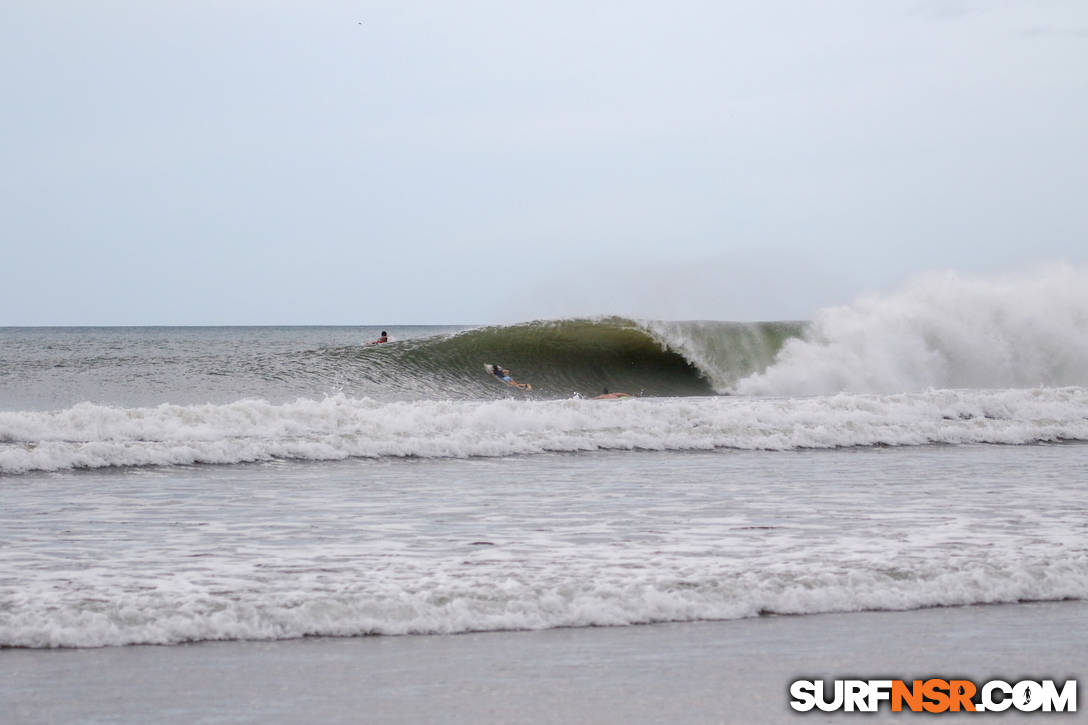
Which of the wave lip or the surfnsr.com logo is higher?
the wave lip

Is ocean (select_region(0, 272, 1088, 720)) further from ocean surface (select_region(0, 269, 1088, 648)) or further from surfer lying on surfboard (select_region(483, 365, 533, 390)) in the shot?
surfer lying on surfboard (select_region(483, 365, 533, 390))

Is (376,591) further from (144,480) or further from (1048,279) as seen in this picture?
(1048,279)

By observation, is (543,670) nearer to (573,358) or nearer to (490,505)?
(490,505)

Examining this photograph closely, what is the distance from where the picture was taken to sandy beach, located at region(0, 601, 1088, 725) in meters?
3.81

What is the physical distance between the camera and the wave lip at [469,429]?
1204cm

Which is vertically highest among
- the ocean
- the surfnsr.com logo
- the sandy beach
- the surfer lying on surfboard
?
the surfer lying on surfboard

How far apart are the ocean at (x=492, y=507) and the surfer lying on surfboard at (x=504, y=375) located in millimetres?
310

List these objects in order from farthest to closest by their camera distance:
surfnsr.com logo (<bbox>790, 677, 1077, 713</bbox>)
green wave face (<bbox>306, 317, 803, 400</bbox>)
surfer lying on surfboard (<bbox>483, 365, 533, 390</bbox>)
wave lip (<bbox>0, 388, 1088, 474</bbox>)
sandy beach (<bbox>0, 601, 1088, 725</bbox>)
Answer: surfer lying on surfboard (<bbox>483, 365, 533, 390</bbox>)
green wave face (<bbox>306, 317, 803, 400</bbox>)
wave lip (<bbox>0, 388, 1088, 474</bbox>)
surfnsr.com logo (<bbox>790, 677, 1077, 713</bbox>)
sandy beach (<bbox>0, 601, 1088, 725</bbox>)

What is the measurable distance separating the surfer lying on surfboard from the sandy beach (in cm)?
1846

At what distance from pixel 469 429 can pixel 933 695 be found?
10175mm

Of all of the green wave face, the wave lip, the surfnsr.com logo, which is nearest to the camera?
the surfnsr.com logo

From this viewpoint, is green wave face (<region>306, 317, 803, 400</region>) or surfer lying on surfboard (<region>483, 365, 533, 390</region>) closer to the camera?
green wave face (<region>306, 317, 803, 400</region>)

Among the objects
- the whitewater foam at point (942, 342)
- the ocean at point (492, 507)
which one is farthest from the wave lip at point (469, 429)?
the whitewater foam at point (942, 342)

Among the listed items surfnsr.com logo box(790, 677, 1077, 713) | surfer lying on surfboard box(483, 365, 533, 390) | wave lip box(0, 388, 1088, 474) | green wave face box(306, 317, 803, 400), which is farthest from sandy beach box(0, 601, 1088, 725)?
surfer lying on surfboard box(483, 365, 533, 390)
